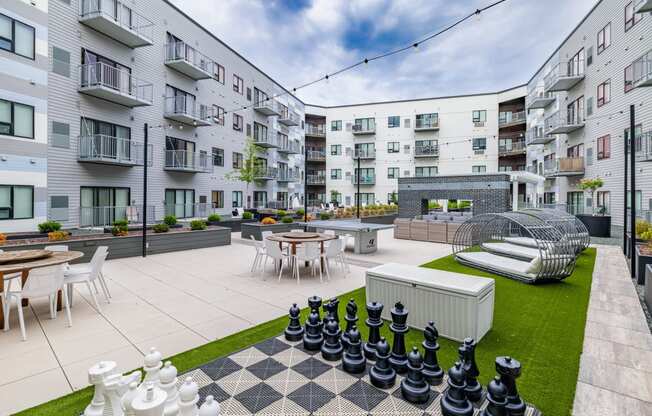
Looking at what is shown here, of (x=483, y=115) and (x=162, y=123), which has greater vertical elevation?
(x=483, y=115)

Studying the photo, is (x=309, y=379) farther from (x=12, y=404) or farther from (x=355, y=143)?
(x=355, y=143)

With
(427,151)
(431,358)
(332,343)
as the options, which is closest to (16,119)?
(332,343)

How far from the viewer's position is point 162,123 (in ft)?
57.6

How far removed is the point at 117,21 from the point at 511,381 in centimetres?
1858

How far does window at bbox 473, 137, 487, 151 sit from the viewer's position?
31.6 m

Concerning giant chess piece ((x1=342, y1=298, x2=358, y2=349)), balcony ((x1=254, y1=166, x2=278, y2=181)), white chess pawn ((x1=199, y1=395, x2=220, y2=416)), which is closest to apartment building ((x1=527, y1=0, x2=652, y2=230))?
giant chess piece ((x1=342, y1=298, x2=358, y2=349))

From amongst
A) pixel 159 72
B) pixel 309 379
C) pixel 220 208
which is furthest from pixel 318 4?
pixel 220 208

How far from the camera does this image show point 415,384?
260cm

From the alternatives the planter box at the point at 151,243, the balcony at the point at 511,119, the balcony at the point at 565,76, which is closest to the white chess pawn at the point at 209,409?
the planter box at the point at 151,243

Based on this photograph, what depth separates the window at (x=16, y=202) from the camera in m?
11.3

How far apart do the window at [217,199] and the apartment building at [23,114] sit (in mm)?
9886

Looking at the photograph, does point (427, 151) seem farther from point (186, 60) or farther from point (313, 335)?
point (313, 335)

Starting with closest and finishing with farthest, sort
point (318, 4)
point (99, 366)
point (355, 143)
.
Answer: point (99, 366) → point (318, 4) → point (355, 143)

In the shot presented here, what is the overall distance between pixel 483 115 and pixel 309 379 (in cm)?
3455
